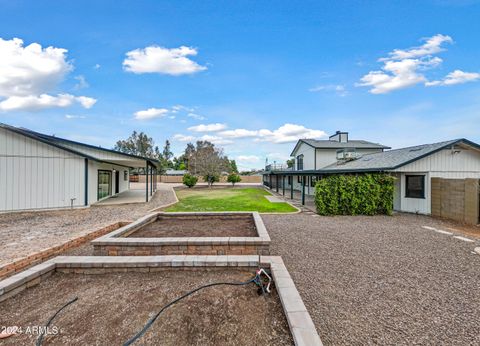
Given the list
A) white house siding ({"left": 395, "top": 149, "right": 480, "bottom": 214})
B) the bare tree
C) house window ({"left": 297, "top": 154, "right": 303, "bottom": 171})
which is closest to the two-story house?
house window ({"left": 297, "top": 154, "right": 303, "bottom": 171})

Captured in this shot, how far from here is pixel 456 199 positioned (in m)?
7.94

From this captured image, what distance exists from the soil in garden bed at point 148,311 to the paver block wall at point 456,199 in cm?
929

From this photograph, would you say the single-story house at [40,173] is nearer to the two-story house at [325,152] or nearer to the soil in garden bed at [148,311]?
the soil in garden bed at [148,311]

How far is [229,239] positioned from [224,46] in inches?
450

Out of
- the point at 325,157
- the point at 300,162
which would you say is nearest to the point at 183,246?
the point at 325,157

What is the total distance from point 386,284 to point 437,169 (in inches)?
358

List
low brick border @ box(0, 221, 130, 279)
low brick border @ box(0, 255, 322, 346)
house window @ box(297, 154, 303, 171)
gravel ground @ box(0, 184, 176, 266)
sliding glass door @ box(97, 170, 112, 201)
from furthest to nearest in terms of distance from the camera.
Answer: house window @ box(297, 154, 303, 171) < sliding glass door @ box(97, 170, 112, 201) < gravel ground @ box(0, 184, 176, 266) < low brick border @ box(0, 221, 130, 279) < low brick border @ box(0, 255, 322, 346)

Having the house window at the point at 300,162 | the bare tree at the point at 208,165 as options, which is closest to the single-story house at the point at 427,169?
the house window at the point at 300,162

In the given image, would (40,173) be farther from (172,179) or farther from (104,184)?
(172,179)

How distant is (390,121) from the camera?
14086 mm

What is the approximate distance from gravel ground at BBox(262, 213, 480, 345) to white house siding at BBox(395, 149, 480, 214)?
3.45 m

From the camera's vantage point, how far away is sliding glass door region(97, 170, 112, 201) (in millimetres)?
12505

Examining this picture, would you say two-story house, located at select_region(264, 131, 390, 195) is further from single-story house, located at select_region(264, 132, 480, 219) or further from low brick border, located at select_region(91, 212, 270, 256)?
low brick border, located at select_region(91, 212, 270, 256)

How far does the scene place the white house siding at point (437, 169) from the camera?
9.05 metres
